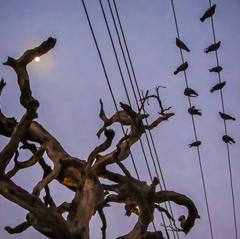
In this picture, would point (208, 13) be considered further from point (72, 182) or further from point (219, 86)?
point (72, 182)

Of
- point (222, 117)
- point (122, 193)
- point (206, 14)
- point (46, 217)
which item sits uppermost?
point (206, 14)

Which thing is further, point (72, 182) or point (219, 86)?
point (219, 86)

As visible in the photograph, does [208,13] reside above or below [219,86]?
above

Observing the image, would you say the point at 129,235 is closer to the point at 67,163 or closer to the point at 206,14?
the point at 67,163

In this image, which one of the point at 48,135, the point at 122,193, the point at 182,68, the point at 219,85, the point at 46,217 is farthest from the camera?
the point at 219,85

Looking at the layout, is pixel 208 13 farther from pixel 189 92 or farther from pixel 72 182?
pixel 72 182

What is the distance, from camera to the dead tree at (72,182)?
4.84 metres

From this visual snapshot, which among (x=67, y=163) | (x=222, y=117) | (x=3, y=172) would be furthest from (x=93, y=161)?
(x=222, y=117)

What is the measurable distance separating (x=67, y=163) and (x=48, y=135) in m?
0.85

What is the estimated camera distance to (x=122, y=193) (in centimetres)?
607

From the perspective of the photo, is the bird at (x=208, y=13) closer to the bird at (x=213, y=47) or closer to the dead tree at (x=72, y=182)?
the bird at (x=213, y=47)

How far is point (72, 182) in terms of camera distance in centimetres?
647

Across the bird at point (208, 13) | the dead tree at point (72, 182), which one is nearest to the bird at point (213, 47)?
the bird at point (208, 13)

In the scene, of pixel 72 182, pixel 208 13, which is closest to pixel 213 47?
pixel 208 13
